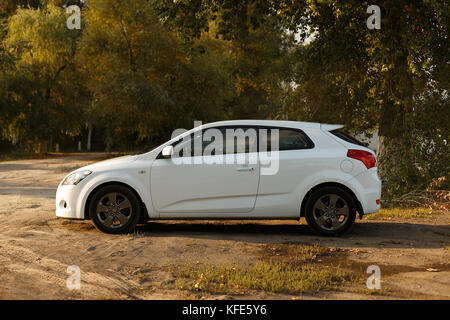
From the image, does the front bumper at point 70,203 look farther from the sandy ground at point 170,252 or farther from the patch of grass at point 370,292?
the patch of grass at point 370,292

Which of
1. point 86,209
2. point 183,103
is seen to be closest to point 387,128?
point 86,209

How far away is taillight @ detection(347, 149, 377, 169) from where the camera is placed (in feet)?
27.8

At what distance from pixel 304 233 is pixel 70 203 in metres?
3.71

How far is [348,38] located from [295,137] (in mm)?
6645

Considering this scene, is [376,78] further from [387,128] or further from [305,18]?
[305,18]

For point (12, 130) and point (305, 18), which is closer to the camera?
point (305, 18)

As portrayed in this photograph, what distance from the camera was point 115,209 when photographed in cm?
853

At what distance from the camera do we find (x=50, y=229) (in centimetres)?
911

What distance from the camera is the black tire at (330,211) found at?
843 centimetres

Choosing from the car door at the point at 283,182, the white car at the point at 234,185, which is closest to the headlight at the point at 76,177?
the white car at the point at 234,185

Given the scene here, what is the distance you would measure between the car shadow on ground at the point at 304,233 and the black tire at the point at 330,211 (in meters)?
0.16

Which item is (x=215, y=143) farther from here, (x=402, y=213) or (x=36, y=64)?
(x=36, y=64)

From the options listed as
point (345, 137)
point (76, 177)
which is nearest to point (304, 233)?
point (345, 137)
